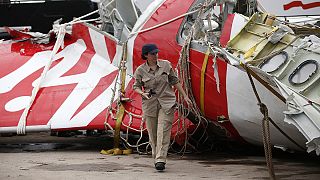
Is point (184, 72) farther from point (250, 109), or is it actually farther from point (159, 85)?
point (250, 109)

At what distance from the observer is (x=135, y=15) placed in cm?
1073

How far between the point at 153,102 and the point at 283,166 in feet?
5.21

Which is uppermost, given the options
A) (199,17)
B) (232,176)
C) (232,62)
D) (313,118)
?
(199,17)

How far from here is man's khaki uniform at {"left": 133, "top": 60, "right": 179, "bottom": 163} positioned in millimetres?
8305

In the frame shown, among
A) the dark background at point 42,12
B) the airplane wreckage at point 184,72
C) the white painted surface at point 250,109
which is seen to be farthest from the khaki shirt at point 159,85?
the dark background at point 42,12

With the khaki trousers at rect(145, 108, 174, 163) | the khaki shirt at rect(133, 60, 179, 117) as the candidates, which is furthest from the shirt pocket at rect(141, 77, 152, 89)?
the khaki trousers at rect(145, 108, 174, 163)

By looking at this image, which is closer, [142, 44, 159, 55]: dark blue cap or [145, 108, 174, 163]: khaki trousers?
[145, 108, 174, 163]: khaki trousers

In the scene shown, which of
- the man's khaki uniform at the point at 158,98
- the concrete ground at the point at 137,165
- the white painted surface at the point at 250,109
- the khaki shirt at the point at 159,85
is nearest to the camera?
the concrete ground at the point at 137,165

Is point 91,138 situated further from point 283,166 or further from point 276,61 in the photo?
point 276,61

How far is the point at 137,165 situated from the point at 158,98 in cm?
81

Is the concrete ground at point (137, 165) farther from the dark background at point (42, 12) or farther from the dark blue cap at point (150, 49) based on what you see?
the dark background at point (42, 12)

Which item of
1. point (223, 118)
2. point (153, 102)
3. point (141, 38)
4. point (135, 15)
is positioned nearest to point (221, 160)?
point (223, 118)

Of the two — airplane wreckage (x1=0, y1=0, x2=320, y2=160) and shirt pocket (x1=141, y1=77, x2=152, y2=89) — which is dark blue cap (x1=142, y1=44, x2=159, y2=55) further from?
airplane wreckage (x1=0, y1=0, x2=320, y2=160)

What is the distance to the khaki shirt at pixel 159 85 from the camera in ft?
27.6
